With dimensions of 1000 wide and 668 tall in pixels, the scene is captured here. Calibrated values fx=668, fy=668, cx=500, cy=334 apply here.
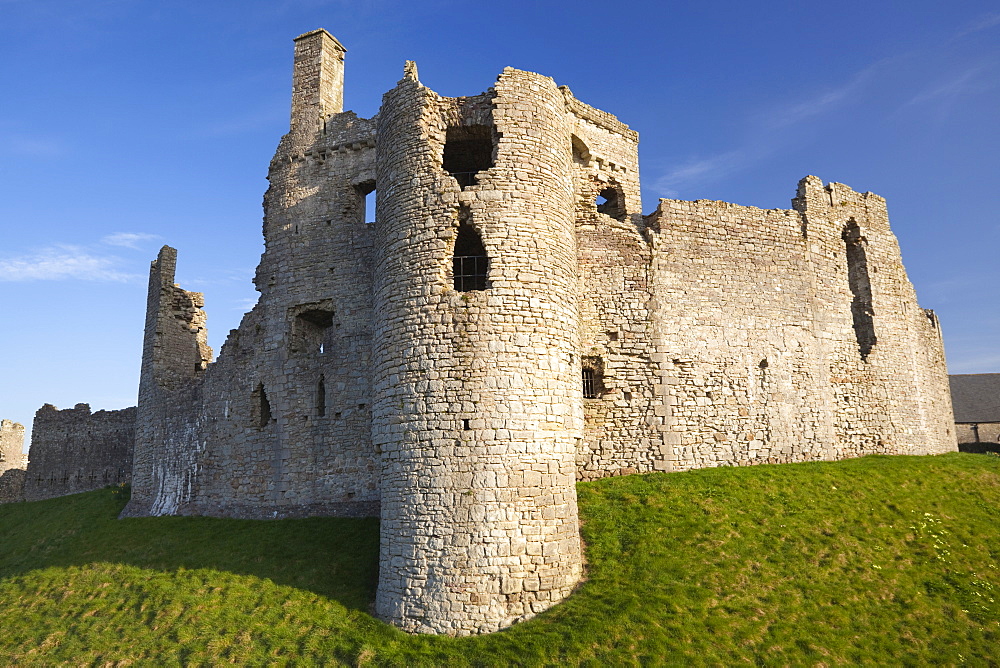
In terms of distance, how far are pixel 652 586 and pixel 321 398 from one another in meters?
10.1

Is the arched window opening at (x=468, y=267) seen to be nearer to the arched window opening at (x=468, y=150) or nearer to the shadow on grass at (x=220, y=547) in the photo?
the arched window opening at (x=468, y=150)

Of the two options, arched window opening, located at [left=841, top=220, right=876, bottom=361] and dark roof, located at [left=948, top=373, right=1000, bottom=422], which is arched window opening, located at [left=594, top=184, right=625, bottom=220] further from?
dark roof, located at [left=948, top=373, right=1000, bottom=422]

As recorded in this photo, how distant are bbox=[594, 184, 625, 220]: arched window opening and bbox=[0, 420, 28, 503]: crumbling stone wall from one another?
30.0 meters

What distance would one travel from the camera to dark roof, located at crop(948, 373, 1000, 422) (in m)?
39.8

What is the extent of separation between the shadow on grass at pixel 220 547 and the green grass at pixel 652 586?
0.07 metres

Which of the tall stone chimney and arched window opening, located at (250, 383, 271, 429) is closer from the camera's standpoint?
arched window opening, located at (250, 383, 271, 429)

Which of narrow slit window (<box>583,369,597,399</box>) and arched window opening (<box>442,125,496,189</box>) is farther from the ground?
arched window opening (<box>442,125,496,189</box>)

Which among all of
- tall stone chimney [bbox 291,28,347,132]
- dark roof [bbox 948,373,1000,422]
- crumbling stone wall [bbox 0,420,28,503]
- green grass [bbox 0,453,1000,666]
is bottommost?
green grass [bbox 0,453,1000,666]

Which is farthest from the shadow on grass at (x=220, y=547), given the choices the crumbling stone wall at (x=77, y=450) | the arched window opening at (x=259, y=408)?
the crumbling stone wall at (x=77, y=450)

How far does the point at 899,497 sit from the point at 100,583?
18623 mm

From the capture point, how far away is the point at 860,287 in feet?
68.2

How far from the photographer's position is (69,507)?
2386 centimetres

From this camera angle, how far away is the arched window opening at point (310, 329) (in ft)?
61.0

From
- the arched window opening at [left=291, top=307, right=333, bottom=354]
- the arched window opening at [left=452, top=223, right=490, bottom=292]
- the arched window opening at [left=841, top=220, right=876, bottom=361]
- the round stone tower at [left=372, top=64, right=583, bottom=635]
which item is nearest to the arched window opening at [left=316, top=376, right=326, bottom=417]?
the arched window opening at [left=291, top=307, right=333, bottom=354]
